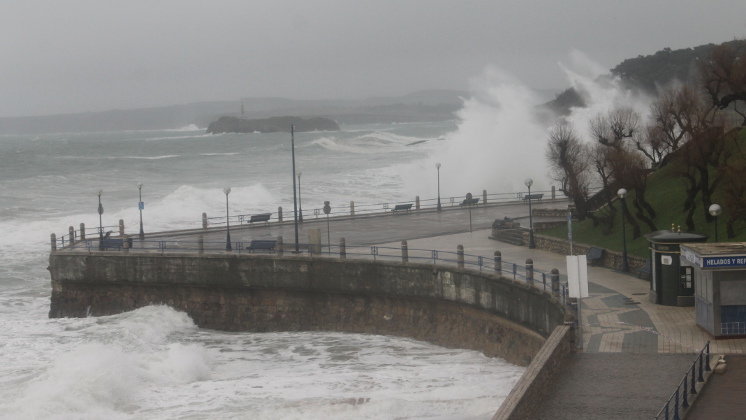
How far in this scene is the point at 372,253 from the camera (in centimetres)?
2927

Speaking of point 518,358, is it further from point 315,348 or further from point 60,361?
point 60,361

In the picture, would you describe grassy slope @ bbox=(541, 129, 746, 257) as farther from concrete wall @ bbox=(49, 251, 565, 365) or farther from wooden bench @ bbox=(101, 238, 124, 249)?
wooden bench @ bbox=(101, 238, 124, 249)

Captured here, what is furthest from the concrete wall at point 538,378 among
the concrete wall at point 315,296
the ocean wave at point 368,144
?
the ocean wave at point 368,144

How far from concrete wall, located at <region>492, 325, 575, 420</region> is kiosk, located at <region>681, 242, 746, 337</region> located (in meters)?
2.66

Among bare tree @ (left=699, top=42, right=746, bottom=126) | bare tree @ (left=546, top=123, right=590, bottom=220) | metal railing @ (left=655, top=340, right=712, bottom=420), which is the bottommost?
metal railing @ (left=655, top=340, right=712, bottom=420)

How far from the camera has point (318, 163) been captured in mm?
107062

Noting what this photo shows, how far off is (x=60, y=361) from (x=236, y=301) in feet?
23.5

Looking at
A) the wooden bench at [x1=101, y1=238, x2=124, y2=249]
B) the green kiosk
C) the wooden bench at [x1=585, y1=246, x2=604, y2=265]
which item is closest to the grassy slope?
the wooden bench at [x1=585, y1=246, x2=604, y2=265]

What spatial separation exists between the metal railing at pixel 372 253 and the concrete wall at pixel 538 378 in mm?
3935

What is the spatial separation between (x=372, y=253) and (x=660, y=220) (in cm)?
839

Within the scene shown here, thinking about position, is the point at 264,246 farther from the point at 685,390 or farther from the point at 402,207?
the point at 685,390

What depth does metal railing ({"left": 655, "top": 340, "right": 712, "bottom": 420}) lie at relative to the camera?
14.8 metres

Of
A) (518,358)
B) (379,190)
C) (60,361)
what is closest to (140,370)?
(60,361)

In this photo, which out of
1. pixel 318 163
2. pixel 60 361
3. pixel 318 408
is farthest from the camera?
pixel 318 163
